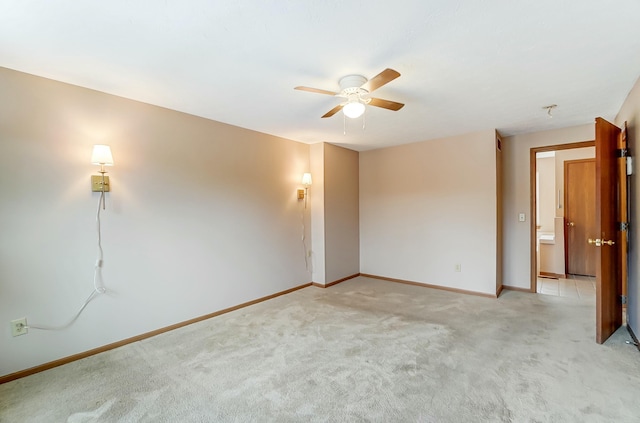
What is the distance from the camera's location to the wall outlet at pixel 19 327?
2246 millimetres

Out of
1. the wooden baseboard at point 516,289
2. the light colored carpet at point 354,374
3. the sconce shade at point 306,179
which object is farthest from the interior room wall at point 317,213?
the wooden baseboard at point 516,289

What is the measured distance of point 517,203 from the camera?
4348mm

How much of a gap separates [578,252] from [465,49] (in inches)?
205

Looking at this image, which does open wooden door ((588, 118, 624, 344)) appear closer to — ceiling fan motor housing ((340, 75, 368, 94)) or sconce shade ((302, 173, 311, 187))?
ceiling fan motor housing ((340, 75, 368, 94))

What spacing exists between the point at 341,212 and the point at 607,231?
127 inches

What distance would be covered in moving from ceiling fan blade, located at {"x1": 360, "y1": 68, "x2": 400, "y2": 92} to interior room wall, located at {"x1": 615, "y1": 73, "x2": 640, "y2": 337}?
2189 mm

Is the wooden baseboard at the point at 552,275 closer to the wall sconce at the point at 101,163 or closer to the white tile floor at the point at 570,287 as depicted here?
the white tile floor at the point at 570,287

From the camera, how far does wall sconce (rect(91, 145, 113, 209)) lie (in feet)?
8.15

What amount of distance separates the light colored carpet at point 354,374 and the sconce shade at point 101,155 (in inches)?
64.6

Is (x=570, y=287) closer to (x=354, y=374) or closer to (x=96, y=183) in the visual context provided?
(x=354, y=374)

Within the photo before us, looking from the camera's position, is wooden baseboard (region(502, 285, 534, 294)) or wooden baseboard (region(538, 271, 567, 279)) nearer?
wooden baseboard (region(502, 285, 534, 294))

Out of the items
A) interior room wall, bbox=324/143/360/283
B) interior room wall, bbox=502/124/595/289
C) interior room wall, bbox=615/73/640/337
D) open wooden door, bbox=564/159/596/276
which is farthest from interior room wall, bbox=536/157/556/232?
interior room wall, bbox=324/143/360/283

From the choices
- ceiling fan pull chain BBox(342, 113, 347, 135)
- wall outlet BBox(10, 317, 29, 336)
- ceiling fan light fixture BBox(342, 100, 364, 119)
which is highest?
ceiling fan pull chain BBox(342, 113, 347, 135)

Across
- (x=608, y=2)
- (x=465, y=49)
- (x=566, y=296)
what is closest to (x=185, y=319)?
(x=465, y=49)
